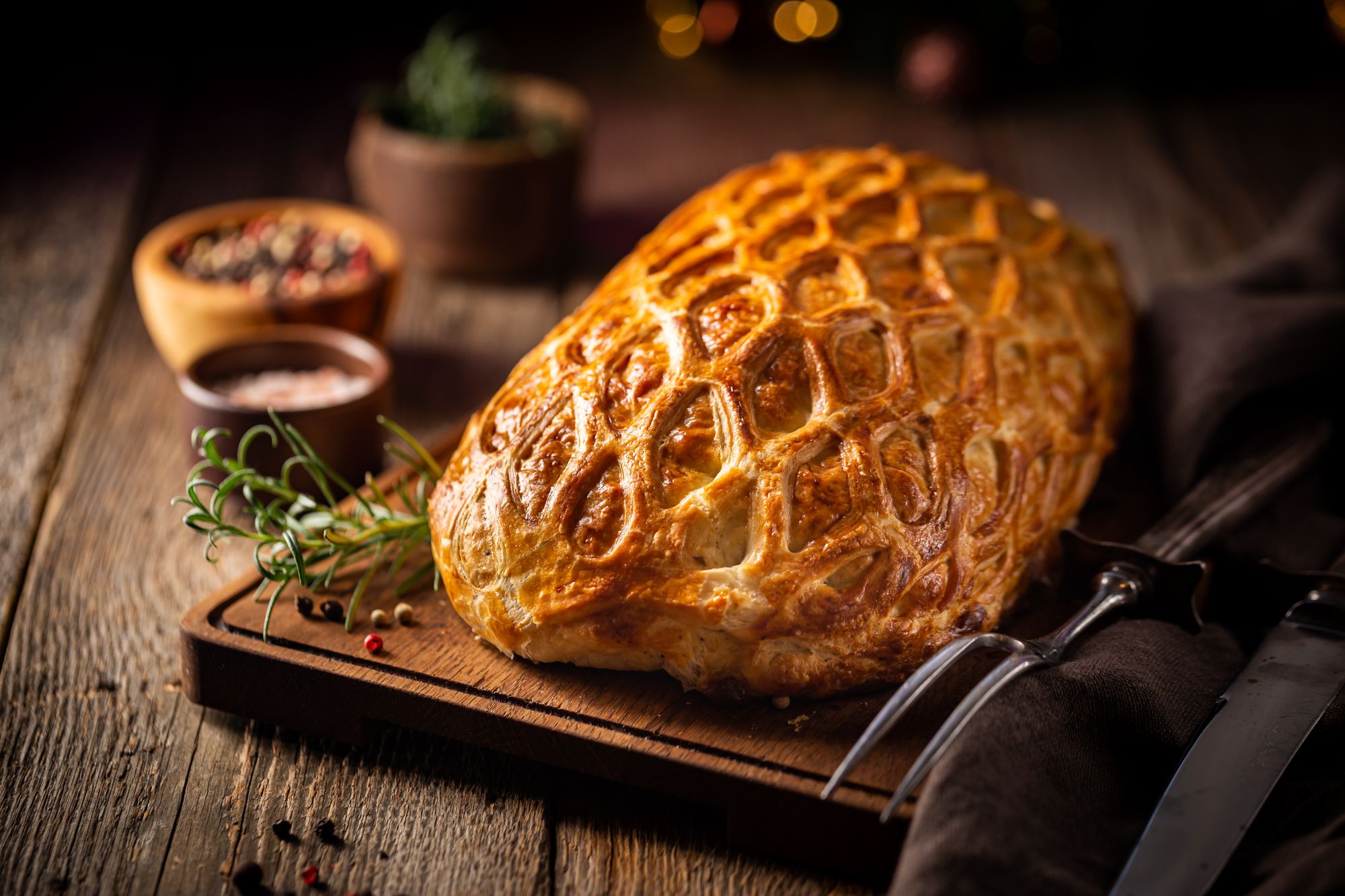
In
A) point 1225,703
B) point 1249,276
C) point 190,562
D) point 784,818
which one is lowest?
point 190,562

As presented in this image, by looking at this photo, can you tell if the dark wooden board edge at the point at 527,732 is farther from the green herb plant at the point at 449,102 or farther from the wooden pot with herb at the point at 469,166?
the green herb plant at the point at 449,102

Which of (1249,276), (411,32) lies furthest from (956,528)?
(411,32)

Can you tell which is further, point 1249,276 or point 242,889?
point 1249,276

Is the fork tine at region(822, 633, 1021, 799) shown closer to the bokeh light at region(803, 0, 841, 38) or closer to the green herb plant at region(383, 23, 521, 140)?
the green herb plant at region(383, 23, 521, 140)

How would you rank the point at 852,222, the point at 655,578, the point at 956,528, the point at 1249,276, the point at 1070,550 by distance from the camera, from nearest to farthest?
the point at 655,578, the point at 956,528, the point at 1070,550, the point at 852,222, the point at 1249,276

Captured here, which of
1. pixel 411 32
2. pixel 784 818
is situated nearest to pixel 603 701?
pixel 784 818

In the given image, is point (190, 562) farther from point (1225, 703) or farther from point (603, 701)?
point (1225, 703)

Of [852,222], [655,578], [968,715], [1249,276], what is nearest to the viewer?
[968,715]

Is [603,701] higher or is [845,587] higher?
[845,587]

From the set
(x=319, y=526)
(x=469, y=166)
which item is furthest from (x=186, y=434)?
(x=469, y=166)
